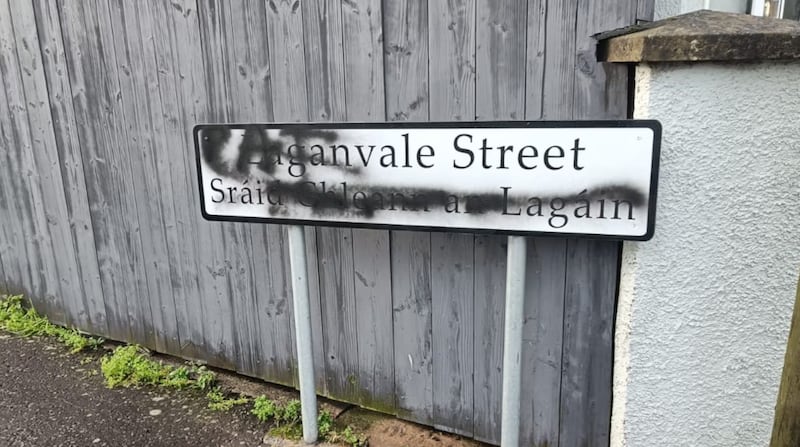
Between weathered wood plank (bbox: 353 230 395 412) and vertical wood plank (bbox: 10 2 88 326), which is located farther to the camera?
vertical wood plank (bbox: 10 2 88 326)

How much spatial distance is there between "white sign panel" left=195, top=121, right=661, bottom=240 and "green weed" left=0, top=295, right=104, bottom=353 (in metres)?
1.80

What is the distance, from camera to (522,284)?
2047mm

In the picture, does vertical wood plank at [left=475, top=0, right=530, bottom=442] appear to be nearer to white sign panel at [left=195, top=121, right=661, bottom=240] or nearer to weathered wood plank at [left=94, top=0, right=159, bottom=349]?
white sign panel at [left=195, top=121, right=661, bottom=240]

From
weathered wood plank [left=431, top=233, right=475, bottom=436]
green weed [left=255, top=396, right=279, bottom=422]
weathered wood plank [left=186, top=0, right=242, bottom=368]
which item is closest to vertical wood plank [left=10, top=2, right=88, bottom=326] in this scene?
weathered wood plank [left=186, top=0, right=242, bottom=368]

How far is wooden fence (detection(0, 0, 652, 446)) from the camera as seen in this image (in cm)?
218

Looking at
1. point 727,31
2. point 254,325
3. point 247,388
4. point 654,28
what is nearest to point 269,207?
point 254,325

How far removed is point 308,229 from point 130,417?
1306 millimetres

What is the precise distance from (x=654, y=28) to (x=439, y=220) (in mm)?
918

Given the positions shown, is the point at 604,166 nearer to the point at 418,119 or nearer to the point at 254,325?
the point at 418,119

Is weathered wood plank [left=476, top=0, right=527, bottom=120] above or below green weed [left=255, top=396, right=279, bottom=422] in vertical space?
above

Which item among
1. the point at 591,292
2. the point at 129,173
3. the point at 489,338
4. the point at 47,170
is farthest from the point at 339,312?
the point at 47,170

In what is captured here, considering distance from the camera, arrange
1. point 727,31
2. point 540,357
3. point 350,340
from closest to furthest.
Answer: point 727,31 < point 540,357 < point 350,340

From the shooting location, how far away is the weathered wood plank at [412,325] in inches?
98.3

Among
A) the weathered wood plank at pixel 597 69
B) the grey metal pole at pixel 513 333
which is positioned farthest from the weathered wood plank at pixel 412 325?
the weathered wood plank at pixel 597 69
